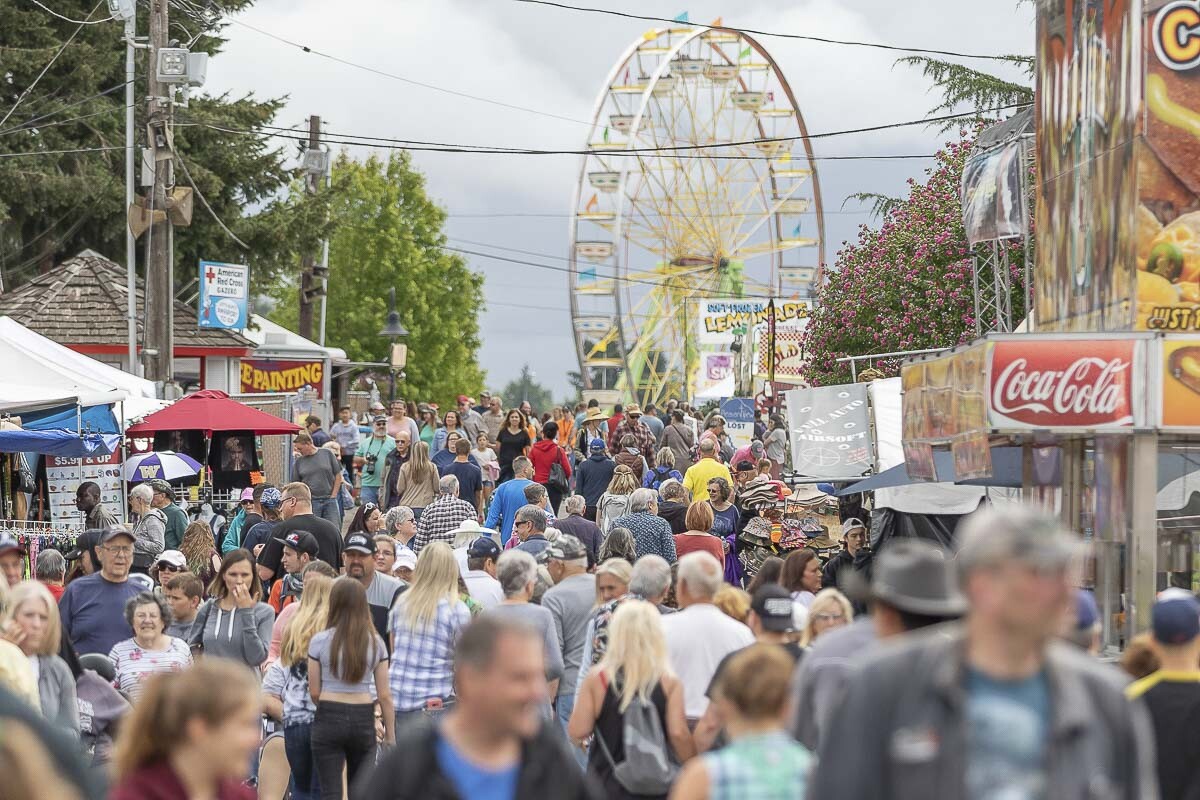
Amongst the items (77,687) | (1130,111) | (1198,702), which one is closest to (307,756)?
(77,687)

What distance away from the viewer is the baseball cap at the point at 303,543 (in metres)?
11.8

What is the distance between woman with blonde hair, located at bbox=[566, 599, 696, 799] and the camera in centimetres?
688

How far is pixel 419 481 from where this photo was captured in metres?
17.8

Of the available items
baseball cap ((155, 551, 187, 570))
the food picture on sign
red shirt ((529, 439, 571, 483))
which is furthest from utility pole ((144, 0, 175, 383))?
the food picture on sign

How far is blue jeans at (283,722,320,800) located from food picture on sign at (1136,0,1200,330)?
699cm

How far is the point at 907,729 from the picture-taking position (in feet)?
11.4

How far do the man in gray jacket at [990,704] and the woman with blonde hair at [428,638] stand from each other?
213 inches

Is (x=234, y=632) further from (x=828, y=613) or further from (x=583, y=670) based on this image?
(x=828, y=613)

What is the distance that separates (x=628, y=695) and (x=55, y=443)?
36.2 ft

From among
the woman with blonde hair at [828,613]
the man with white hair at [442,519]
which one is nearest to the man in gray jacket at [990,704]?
the woman with blonde hair at [828,613]

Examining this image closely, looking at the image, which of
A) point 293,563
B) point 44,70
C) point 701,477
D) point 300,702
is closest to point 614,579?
point 300,702

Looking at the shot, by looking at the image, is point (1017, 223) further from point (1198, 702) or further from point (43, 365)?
point (1198, 702)

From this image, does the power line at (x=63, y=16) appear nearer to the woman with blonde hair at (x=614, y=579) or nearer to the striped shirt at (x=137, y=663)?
the striped shirt at (x=137, y=663)

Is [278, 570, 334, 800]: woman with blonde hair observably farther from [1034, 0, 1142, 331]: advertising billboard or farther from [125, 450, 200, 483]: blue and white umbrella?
[125, 450, 200, 483]: blue and white umbrella
